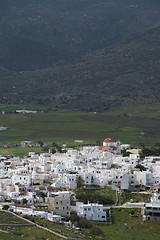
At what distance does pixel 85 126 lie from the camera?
115 metres

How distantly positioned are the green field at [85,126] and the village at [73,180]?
24094 mm

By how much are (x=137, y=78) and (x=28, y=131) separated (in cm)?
6613

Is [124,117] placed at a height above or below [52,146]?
above

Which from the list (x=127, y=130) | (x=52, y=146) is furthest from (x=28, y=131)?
(x=52, y=146)

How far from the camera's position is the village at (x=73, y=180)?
2058 inches

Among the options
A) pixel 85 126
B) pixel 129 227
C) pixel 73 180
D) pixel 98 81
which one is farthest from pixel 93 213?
pixel 98 81

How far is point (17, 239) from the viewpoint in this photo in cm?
4409

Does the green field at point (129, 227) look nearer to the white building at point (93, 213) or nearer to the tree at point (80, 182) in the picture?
the white building at point (93, 213)

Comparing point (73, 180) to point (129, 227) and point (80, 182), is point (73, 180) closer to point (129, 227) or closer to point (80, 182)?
point (80, 182)

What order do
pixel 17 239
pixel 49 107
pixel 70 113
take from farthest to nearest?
pixel 49 107 < pixel 70 113 < pixel 17 239

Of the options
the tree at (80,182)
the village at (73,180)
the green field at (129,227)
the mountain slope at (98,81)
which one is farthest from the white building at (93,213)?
the mountain slope at (98,81)

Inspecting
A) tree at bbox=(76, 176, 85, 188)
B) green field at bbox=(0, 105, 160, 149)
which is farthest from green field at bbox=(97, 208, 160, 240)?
green field at bbox=(0, 105, 160, 149)

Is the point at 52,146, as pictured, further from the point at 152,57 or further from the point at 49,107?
the point at 152,57

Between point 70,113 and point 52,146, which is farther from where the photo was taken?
point 70,113
